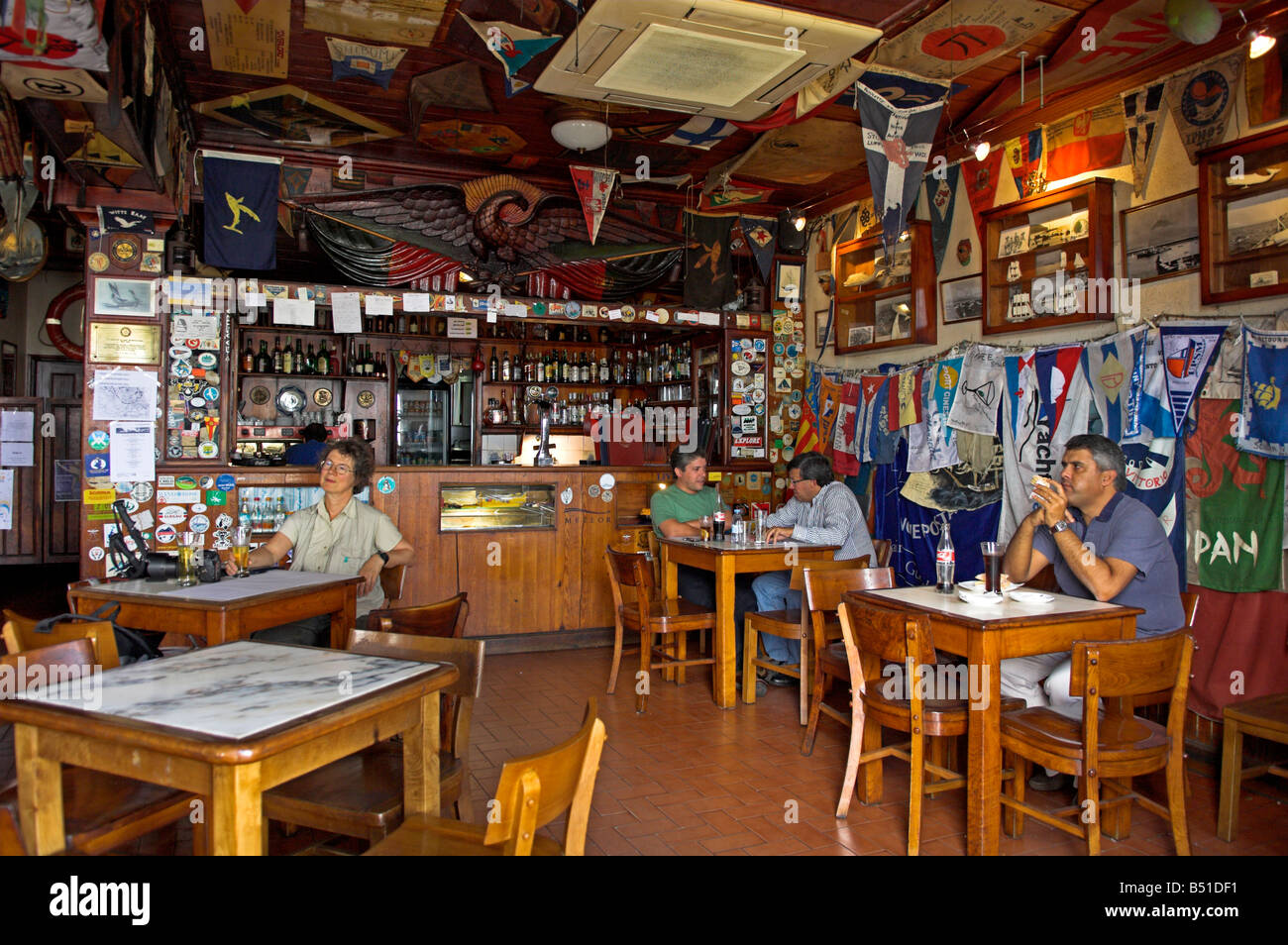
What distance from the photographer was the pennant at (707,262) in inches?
294

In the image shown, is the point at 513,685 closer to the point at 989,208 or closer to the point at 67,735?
the point at 67,735

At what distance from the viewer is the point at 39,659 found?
2377 mm

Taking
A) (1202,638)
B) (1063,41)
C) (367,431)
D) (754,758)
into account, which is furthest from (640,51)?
(367,431)

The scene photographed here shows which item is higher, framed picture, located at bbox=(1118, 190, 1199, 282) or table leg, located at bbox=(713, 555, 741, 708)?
framed picture, located at bbox=(1118, 190, 1199, 282)

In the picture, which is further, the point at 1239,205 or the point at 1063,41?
the point at 1063,41

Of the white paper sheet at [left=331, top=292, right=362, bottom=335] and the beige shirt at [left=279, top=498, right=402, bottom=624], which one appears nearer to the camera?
the beige shirt at [left=279, top=498, right=402, bottom=624]

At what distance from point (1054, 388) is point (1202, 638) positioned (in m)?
1.64

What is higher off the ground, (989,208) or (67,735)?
(989,208)

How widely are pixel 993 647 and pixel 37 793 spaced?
283cm

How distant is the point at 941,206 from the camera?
6.20m

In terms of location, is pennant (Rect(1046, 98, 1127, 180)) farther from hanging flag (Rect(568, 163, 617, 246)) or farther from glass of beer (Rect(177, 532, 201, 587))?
glass of beer (Rect(177, 532, 201, 587))

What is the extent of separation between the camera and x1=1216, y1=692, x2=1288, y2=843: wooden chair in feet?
10.5

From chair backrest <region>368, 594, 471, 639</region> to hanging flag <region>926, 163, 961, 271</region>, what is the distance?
456 centimetres

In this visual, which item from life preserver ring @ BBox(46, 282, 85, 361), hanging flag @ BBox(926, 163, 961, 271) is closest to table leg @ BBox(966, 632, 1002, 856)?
hanging flag @ BBox(926, 163, 961, 271)
